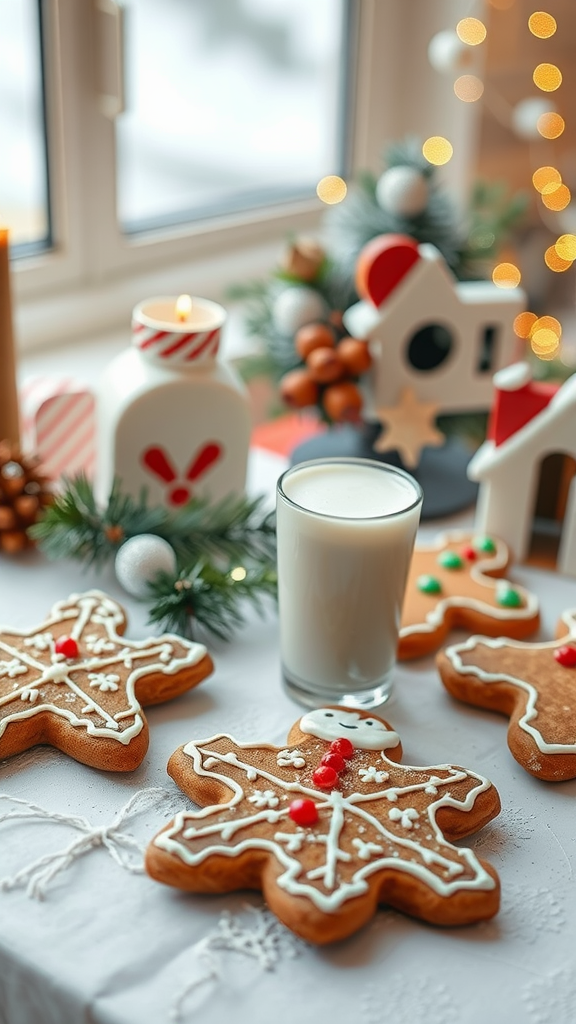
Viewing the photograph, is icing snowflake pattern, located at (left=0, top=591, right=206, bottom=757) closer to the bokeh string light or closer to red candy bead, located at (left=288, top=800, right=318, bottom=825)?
red candy bead, located at (left=288, top=800, right=318, bottom=825)

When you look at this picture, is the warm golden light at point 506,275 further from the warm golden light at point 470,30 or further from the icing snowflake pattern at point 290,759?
the icing snowflake pattern at point 290,759

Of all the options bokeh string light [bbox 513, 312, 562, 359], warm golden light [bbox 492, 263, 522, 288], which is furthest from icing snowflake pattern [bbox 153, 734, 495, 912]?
warm golden light [bbox 492, 263, 522, 288]

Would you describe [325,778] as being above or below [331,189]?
below

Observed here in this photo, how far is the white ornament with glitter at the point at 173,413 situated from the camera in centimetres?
109

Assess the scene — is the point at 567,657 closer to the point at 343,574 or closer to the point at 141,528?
the point at 343,574

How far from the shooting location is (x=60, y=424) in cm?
124

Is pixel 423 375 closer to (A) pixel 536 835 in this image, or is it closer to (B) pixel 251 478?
(B) pixel 251 478

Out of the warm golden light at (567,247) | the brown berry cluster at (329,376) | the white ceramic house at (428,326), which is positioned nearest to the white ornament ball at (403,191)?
the white ceramic house at (428,326)

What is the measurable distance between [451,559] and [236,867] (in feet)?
1.55

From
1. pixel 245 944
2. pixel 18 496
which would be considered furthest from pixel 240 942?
pixel 18 496

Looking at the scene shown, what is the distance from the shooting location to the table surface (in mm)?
655

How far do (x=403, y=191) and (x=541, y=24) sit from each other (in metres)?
1.35

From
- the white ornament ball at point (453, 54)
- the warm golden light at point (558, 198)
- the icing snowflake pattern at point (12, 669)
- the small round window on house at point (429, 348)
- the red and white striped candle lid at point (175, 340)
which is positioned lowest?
the icing snowflake pattern at point (12, 669)

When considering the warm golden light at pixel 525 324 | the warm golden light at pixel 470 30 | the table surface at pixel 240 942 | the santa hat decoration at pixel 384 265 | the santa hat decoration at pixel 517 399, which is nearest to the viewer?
the table surface at pixel 240 942
